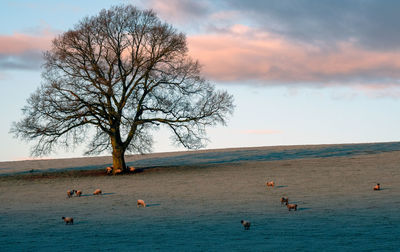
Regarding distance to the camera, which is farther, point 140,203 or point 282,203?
point 140,203

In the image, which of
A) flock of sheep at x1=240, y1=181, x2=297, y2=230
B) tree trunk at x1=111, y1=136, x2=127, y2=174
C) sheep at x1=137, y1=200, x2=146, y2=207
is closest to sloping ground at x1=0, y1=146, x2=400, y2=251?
flock of sheep at x1=240, y1=181, x2=297, y2=230

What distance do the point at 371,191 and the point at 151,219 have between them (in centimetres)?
1432

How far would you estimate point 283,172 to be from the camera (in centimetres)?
4188

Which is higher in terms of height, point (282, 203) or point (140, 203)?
point (140, 203)

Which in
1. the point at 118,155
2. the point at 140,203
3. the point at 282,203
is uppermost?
the point at 118,155

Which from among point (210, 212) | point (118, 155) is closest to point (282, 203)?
point (210, 212)

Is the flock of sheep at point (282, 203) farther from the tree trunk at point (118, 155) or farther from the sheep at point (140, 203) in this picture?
the tree trunk at point (118, 155)

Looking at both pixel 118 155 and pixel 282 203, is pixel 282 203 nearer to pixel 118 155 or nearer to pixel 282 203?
pixel 282 203

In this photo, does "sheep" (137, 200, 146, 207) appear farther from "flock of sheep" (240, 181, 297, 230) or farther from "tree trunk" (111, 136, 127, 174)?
"tree trunk" (111, 136, 127, 174)

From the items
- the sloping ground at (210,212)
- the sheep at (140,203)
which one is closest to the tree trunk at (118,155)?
the sloping ground at (210,212)

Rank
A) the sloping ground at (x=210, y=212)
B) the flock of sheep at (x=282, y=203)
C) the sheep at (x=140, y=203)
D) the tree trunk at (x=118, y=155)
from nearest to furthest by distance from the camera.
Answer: the sloping ground at (x=210, y=212)
the flock of sheep at (x=282, y=203)
the sheep at (x=140, y=203)
the tree trunk at (x=118, y=155)

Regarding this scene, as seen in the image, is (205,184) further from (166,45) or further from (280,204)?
(166,45)

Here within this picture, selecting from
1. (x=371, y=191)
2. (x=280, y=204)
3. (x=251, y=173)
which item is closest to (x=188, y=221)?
(x=280, y=204)

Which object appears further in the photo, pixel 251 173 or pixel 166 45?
pixel 166 45
